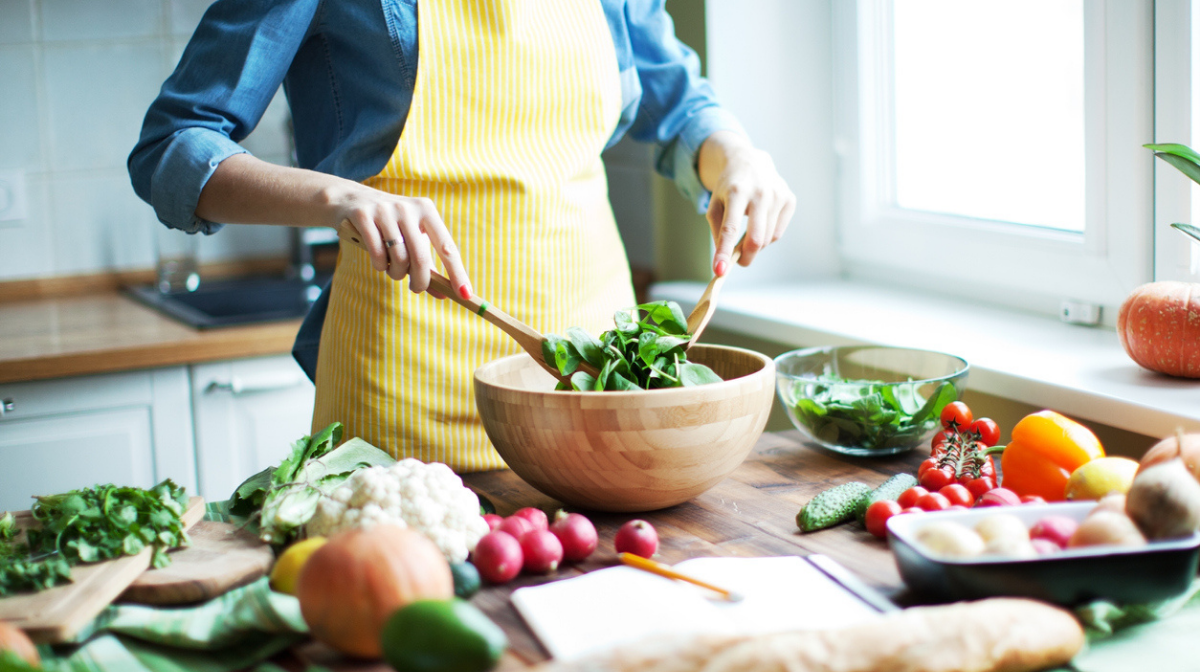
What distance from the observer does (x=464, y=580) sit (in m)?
0.85

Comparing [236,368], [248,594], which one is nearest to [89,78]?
[236,368]

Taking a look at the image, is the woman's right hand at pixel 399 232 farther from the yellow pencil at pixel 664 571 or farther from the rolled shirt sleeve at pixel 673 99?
the rolled shirt sleeve at pixel 673 99

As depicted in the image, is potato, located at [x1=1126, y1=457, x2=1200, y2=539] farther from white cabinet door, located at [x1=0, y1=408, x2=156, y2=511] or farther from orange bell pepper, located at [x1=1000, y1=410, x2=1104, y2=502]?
white cabinet door, located at [x1=0, y1=408, x2=156, y2=511]

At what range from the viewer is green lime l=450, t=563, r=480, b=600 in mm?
849

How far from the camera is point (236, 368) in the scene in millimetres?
1919

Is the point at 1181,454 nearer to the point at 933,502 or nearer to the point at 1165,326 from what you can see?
the point at 933,502

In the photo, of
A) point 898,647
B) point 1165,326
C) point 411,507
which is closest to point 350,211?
point 411,507

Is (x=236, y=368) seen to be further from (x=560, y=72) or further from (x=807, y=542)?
(x=807, y=542)

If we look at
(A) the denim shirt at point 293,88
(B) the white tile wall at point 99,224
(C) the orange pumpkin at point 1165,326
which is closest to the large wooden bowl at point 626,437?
(A) the denim shirt at point 293,88

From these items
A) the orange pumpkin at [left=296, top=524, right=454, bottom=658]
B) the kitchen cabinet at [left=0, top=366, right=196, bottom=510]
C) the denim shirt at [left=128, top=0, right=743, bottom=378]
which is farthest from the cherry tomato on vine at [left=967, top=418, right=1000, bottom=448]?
the kitchen cabinet at [left=0, top=366, right=196, bottom=510]

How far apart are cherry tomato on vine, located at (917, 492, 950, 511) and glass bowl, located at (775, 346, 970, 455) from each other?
0.77 ft

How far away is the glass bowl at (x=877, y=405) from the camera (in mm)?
1188

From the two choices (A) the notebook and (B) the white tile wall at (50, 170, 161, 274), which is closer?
(A) the notebook

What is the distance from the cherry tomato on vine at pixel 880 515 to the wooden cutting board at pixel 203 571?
0.54 metres
